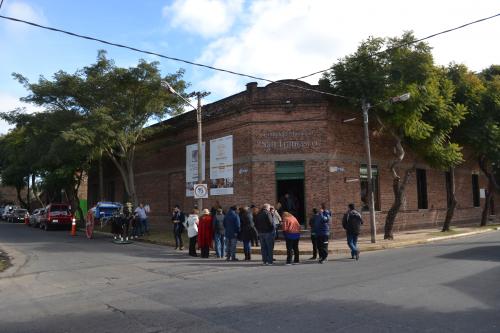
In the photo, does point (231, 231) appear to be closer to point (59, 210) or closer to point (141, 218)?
point (141, 218)

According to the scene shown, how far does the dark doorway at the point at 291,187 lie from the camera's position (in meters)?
21.2

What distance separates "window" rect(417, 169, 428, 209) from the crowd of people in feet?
43.5

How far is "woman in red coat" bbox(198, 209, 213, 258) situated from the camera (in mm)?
16078

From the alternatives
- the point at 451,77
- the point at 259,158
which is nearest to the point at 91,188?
the point at 259,158

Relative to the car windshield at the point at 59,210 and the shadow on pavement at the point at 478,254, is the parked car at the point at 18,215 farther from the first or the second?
the shadow on pavement at the point at 478,254

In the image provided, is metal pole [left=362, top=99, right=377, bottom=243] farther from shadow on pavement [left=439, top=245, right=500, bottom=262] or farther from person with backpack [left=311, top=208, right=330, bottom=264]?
person with backpack [left=311, top=208, right=330, bottom=264]

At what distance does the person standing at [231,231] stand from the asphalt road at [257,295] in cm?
76

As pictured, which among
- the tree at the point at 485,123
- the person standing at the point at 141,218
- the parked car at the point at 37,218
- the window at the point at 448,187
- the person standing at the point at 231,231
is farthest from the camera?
the parked car at the point at 37,218

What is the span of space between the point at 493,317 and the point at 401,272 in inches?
168

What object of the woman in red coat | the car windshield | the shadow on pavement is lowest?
the shadow on pavement

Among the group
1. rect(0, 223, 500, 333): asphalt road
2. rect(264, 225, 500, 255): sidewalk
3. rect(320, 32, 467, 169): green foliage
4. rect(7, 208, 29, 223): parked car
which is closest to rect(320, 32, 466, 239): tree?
rect(320, 32, 467, 169): green foliage

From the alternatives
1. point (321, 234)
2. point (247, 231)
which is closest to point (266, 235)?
point (247, 231)

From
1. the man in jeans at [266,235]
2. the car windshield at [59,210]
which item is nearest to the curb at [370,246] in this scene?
the man in jeans at [266,235]

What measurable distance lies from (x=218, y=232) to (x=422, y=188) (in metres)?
16.0
